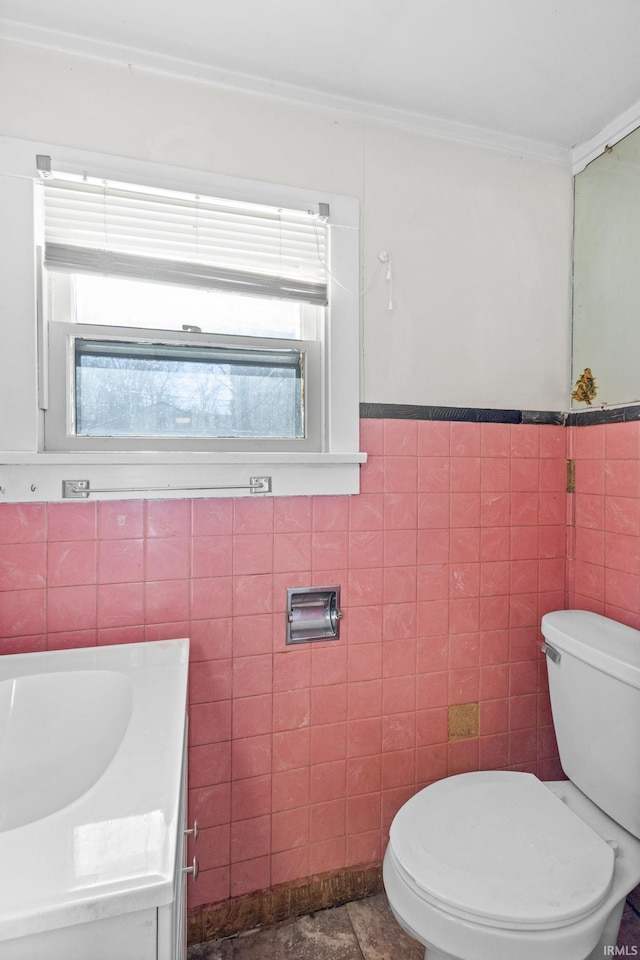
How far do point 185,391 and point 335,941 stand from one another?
153 cm

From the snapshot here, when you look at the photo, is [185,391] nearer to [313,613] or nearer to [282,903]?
[313,613]

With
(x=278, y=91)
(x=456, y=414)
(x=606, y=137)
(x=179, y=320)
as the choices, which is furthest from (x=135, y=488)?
(x=606, y=137)

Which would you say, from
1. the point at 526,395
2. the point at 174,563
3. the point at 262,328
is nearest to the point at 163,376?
the point at 262,328

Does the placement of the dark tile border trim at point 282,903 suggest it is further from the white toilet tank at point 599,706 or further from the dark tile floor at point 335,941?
the white toilet tank at point 599,706

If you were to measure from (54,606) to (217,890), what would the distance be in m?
0.88

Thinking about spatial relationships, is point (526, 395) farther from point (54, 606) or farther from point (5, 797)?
point (5, 797)

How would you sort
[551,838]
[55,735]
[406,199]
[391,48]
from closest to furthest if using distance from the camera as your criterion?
[55,735] < [551,838] < [391,48] < [406,199]

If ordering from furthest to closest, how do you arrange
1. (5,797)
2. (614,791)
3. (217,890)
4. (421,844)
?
(217,890) → (614,791) → (421,844) → (5,797)

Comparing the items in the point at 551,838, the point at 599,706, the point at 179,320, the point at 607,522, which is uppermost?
the point at 179,320

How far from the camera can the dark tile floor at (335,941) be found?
1232 mm

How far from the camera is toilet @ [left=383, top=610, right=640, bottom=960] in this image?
0.88m

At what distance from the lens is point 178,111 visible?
4.05 feet

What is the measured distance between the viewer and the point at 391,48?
3.85 ft

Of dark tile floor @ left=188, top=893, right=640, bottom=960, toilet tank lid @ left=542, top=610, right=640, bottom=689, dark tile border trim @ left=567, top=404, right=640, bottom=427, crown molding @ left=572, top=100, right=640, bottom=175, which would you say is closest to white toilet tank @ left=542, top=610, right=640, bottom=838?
toilet tank lid @ left=542, top=610, right=640, bottom=689
